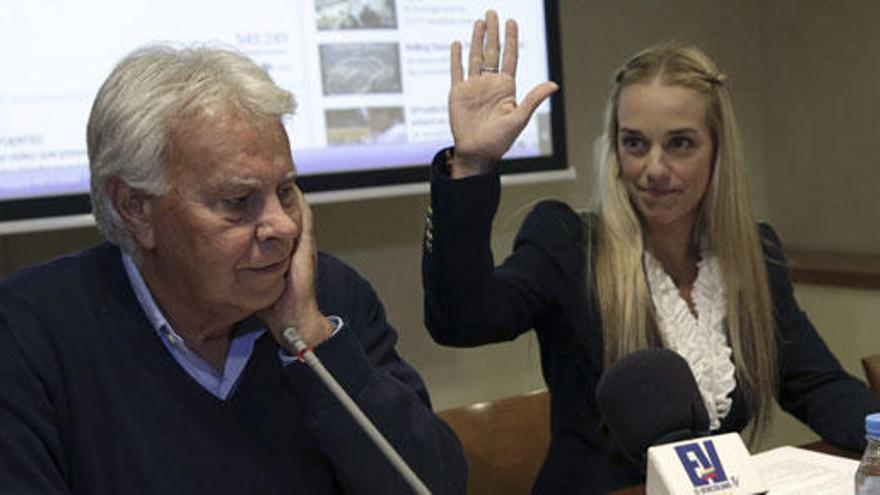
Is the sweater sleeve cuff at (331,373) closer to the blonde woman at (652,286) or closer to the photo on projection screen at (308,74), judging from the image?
the blonde woman at (652,286)

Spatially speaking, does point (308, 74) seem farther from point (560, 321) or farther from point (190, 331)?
point (190, 331)

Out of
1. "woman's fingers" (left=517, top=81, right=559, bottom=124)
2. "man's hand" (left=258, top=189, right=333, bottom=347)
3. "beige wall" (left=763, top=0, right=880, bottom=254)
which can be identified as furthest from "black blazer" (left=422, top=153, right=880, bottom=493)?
"beige wall" (left=763, top=0, right=880, bottom=254)

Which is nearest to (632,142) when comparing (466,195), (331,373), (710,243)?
(710,243)

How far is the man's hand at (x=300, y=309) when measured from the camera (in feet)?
4.15

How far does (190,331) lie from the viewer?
4.25 feet

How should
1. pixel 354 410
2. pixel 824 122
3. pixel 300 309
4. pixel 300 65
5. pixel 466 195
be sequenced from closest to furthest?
pixel 354 410 < pixel 300 309 < pixel 466 195 < pixel 300 65 < pixel 824 122

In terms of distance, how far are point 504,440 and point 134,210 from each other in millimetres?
1086

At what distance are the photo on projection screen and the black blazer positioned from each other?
63cm

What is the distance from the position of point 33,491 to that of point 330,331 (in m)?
0.38

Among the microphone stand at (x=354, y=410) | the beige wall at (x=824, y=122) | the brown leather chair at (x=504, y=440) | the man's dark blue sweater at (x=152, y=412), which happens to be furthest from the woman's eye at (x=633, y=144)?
the beige wall at (x=824, y=122)

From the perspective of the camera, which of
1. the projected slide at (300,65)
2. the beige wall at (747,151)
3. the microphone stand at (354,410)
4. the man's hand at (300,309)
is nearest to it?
the microphone stand at (354,410)

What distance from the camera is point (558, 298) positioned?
1.97m

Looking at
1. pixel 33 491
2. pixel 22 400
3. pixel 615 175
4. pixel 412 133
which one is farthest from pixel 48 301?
pixel 412 133

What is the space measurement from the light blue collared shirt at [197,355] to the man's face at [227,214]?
52mm
